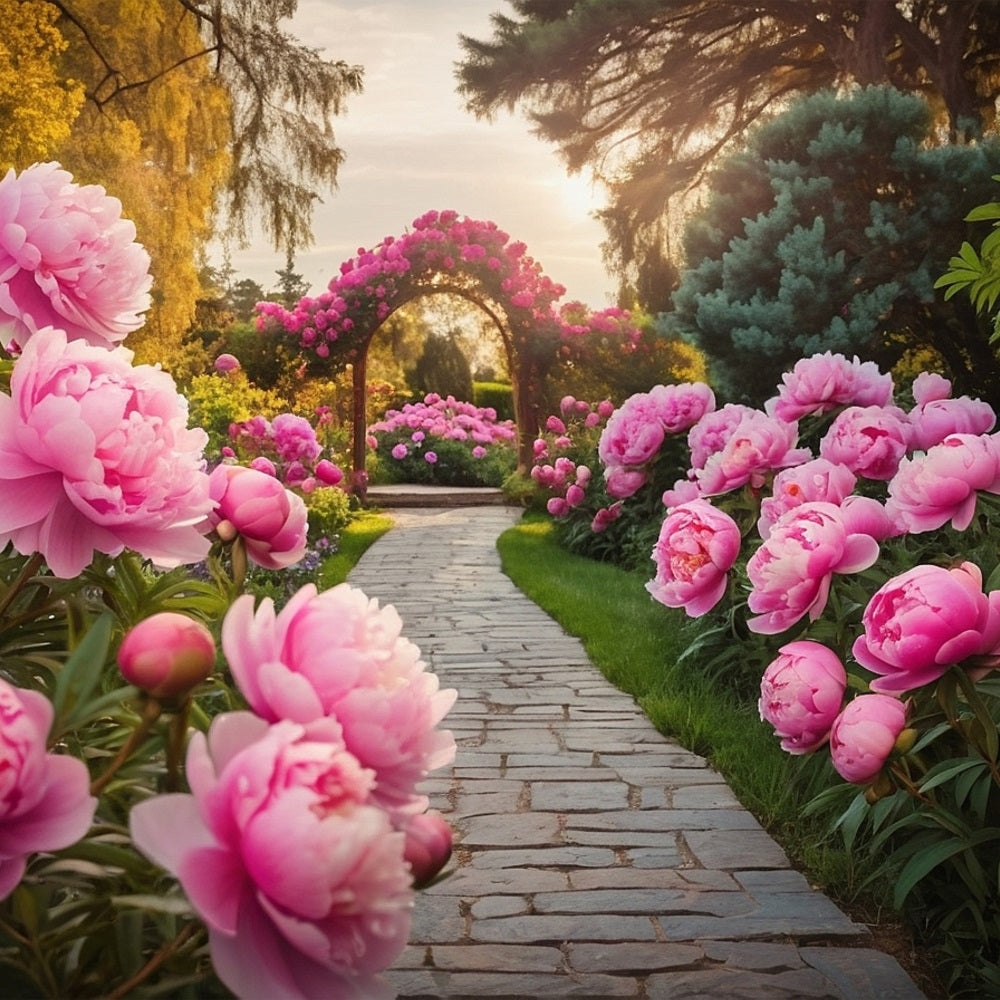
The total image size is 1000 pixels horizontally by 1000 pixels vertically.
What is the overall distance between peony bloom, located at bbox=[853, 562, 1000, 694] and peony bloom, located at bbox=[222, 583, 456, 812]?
96 centimetres

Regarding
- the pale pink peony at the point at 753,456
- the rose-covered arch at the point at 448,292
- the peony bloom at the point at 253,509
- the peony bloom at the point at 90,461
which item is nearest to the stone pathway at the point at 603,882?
the pale pink peony at the point at 753,456

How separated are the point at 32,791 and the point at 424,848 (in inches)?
9.4

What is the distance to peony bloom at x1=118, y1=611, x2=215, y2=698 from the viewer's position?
2.11ft

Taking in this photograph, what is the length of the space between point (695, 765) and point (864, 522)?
1517 mm

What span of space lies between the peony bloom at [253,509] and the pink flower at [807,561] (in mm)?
921

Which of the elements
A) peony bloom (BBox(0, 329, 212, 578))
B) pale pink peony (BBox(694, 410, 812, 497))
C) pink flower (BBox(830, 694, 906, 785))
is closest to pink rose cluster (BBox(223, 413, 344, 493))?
pale pink peony (BBox(694, 410, 812, 497))

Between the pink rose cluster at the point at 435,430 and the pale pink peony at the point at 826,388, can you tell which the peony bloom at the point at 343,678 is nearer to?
the pale pink peony at the point at 826,388

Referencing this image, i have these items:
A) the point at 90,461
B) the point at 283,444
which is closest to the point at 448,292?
the point at 283,444

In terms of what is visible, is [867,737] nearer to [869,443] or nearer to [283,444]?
[869,443]

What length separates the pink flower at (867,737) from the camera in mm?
1515

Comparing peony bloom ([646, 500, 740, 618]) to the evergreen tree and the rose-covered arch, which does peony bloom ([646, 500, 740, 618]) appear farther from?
the rose-covered arch

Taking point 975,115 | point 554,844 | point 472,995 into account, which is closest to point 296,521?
point 472,995

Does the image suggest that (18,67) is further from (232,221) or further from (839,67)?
(839,67)

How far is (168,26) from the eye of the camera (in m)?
15.2
